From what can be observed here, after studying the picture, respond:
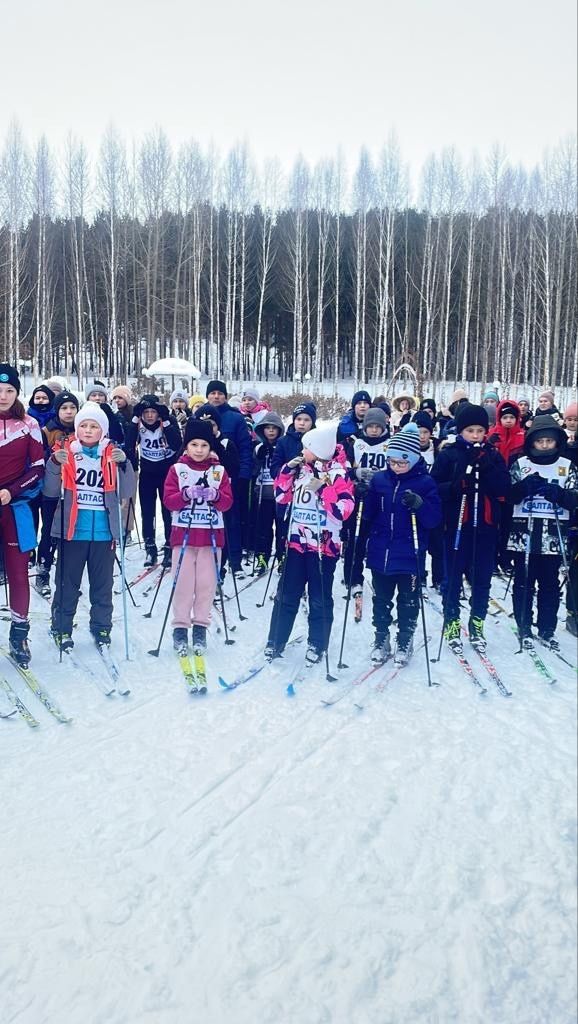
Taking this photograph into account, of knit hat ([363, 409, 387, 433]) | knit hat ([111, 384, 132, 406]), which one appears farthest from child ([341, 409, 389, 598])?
knit hat ([111, 384, 132, 406])

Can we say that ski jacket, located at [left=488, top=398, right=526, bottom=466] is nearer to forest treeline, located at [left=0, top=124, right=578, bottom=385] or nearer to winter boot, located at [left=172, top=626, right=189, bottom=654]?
winter boot, located at [left=172, top=626, right=189, bottom=654]

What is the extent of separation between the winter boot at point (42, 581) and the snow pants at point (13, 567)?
5.55ft

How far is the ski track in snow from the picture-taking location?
2.02 metres

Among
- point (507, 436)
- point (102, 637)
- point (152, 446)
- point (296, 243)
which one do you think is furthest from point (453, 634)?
point (296, 243)

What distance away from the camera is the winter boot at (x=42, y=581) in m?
6.18

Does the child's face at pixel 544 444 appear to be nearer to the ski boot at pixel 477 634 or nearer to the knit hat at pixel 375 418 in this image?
the ski boot at pixel 477 634

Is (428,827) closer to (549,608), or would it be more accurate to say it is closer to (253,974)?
(253,974)

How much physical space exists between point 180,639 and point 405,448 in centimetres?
223

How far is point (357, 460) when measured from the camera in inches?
256

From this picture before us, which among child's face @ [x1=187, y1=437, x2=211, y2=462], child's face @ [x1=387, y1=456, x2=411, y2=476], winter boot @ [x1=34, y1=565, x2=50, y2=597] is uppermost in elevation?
child's face @ [x1=187, y1=437, x2=211, y2=462]

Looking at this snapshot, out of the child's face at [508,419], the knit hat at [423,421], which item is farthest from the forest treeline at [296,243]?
the child's face at [508,419]

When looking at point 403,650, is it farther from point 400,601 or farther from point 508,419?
point 508,419

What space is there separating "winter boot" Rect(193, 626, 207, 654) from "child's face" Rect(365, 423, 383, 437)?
109 inches

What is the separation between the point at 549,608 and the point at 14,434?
14.1 feet
